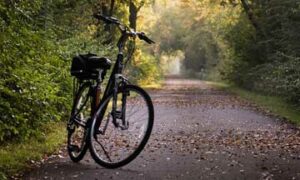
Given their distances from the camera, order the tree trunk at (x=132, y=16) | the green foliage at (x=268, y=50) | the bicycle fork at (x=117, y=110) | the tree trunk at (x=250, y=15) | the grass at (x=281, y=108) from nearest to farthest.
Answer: the bicycle fork at (x=117, y=110), the grass at (x=281, y=108), the green foliage at (x=268, y=50), the tree trunk at (x=250, y=15), the tree trunk at (x=132, y=16)

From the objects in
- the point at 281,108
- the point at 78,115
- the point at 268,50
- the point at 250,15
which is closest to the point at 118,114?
the point at 78,115

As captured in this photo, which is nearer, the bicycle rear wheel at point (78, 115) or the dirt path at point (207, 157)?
the dirt path at point (207, 157)

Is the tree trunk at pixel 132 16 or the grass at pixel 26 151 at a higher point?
the tree trunk at pixel 132 16

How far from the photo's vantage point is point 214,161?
751 cm

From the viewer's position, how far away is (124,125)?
6.98 meters

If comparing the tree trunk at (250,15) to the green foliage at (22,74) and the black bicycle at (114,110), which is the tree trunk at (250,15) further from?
the black bicycle at (114,110)

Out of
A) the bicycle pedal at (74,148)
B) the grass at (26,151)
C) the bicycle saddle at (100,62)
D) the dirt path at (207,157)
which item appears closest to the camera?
the dirt path at (207,157)

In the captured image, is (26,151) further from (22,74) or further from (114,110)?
(114,110)

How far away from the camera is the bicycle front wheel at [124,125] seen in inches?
266

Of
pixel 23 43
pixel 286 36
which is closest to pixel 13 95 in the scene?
pixel 23 43

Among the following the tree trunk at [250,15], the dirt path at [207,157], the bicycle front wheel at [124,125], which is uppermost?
the tree trunk at [250,15]

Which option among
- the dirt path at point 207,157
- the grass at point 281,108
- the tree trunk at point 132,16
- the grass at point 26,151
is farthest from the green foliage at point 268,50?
the grass at point 26,151

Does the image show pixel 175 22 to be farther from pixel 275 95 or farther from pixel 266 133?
pixel 266 133

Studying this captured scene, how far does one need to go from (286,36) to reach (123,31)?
12.3 metres
